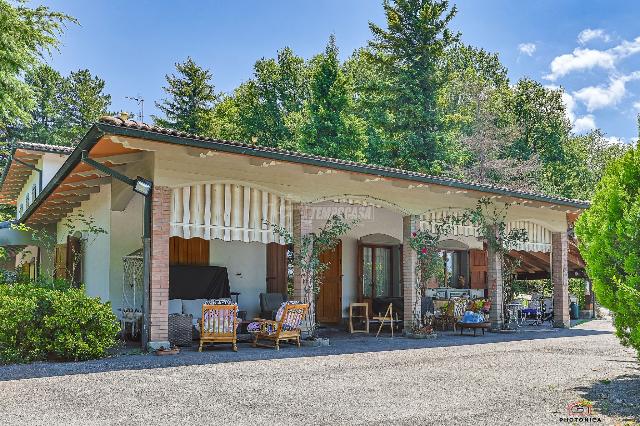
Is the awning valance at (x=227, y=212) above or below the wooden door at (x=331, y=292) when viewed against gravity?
above

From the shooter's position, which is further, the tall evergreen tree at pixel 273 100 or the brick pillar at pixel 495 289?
the tall evergreen tree at pixel 273 100

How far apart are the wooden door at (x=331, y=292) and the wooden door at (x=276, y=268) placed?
4.87ft

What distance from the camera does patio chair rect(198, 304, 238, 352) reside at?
9.72 meters

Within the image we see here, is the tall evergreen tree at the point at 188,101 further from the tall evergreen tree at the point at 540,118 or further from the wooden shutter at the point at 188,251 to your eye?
the wooden shutter at the point at 188,251

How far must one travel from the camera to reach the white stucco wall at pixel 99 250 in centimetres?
1205

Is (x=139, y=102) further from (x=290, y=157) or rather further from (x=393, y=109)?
(x=290, y=157)

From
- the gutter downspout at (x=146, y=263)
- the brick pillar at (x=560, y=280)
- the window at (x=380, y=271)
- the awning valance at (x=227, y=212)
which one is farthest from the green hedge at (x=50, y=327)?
the brick pillar at (x=560, y=280)

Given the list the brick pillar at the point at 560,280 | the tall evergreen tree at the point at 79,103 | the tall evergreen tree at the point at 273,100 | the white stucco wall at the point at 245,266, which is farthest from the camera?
the tall evergreen tree at the point at 79,103

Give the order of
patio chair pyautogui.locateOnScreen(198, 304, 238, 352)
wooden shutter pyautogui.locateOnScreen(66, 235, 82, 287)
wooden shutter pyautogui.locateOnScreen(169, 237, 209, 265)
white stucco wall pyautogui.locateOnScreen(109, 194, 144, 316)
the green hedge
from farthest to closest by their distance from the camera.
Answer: wooden shutter pyautogui.locateOnScreen(66, 235, 82, 287), wooden shutter pyautogui.locateOnScreen(169, 237, 209, 265), white stucco wall pyautogui.locateOnScreen(109, 194, 144, 316), patio chair pyautogui.locateOnScreen(198, 304, 238, 352), the green hedge

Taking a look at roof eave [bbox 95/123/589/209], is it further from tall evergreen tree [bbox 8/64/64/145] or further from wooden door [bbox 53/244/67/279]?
tall evergreen tree [bbox 8/64/64/145]

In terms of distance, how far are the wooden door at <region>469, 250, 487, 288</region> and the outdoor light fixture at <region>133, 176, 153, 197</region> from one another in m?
11.6

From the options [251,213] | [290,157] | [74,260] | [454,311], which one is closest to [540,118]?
[454,311]

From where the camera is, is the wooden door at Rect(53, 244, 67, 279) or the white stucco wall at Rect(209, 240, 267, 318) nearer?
the white stucco wall at Rect(209, 240, 267, 318)

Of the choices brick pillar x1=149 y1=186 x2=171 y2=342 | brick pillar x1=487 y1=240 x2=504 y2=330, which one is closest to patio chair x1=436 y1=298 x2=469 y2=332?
brick pillar x1=487 y1=240 x2=504 y2=330
